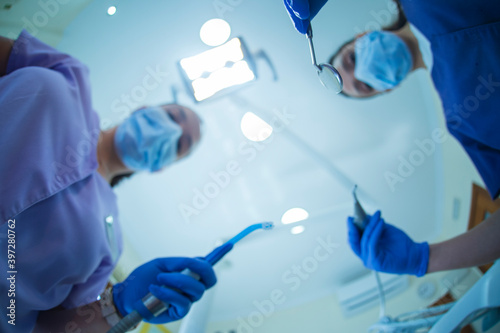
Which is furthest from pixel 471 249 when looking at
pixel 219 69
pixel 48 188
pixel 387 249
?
pixel 48 188

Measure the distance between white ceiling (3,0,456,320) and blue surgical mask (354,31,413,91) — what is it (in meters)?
0.18

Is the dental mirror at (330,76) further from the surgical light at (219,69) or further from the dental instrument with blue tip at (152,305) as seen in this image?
the surgical light at (219,69)

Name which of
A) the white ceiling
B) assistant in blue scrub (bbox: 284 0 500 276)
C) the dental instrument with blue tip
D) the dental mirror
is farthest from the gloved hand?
the dental mirror

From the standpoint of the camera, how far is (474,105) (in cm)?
84

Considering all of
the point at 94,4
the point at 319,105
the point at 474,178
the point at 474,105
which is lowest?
the point at 474,178

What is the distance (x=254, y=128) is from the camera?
4.14ft

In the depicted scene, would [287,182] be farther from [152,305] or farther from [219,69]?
[152,305]

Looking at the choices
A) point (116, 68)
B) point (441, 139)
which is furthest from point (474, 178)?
point (116, 68)

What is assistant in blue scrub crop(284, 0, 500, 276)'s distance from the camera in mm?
792

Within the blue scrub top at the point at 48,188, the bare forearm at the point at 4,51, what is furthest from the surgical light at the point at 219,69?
the bare forearm at the point at 4,51

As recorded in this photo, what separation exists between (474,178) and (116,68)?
1.61 m

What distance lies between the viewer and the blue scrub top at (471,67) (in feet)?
2.60

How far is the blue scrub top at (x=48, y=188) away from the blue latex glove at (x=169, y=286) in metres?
0.13

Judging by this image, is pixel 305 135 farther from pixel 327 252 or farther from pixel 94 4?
pixel 94 4
